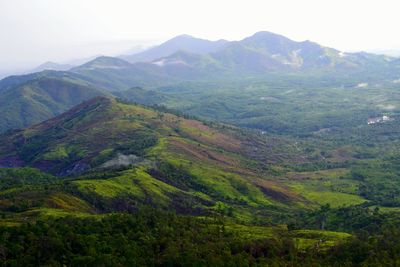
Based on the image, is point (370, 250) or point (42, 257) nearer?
point (42, 257)

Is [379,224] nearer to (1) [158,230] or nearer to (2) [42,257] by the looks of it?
(1) [158,230]

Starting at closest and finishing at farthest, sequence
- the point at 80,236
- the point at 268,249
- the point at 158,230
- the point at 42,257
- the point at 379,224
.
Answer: the point at 42,257 < the point at 80,236 < the point at 268,249 < the point at 158,230 < the point at 379,224

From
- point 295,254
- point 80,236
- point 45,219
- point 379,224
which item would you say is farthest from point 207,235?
point 379,224

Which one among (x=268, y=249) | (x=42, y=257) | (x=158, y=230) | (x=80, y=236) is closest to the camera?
(x=42, y=257)

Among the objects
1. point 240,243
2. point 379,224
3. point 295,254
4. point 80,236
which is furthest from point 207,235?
point 379,224

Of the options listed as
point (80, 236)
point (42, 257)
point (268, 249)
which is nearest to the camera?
Result: point (42, 257)

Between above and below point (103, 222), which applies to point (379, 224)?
below

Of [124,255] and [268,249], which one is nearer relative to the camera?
[124,255]

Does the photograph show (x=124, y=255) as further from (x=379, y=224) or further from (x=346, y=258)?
(x=379, y=224)

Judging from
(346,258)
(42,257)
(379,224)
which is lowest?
(379,224)
